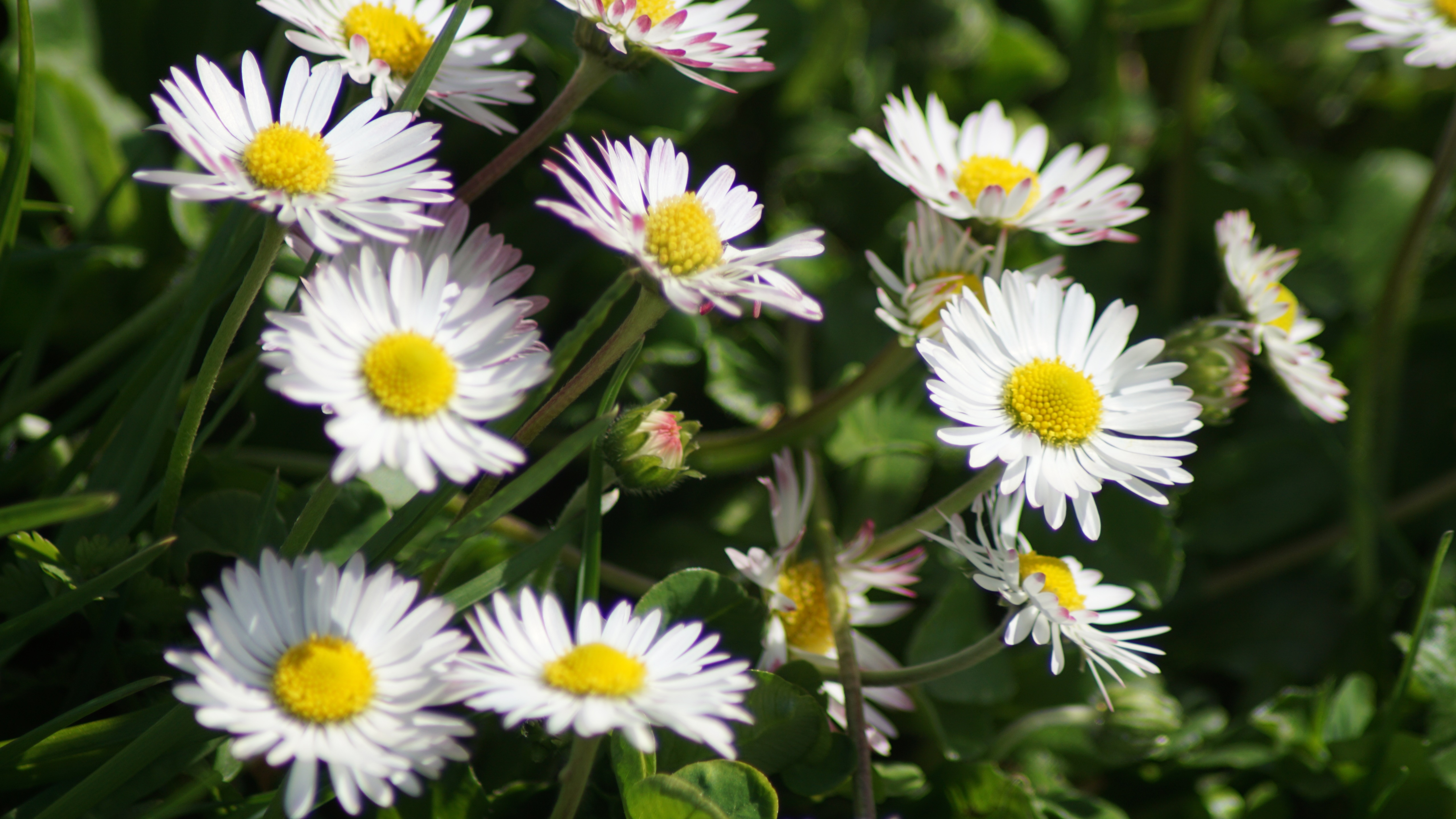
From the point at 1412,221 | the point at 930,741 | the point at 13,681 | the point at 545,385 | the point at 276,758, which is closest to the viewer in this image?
the point at 276,758

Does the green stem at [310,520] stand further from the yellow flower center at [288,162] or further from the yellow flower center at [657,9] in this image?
the yellow flower center at [657,9]

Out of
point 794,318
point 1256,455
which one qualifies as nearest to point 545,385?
point 794,318

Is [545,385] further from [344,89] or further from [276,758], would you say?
[344,89]

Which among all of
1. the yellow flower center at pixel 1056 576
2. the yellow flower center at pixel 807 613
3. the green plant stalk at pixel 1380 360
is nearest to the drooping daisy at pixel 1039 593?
the yellow flower center at pixel 1056 576

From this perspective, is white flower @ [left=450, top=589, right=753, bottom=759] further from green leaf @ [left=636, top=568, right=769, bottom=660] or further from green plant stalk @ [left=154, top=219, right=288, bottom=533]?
green plant stalk @ [left=154, top=219, right=288, bottom=533]

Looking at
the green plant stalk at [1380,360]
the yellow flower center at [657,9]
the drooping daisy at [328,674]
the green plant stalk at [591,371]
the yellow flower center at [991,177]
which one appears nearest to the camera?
the drooping daisy at [328,674]

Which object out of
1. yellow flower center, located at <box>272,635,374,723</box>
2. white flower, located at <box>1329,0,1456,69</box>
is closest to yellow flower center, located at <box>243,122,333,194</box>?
yellow flower center, located at <box>272,635,374,723</box>
